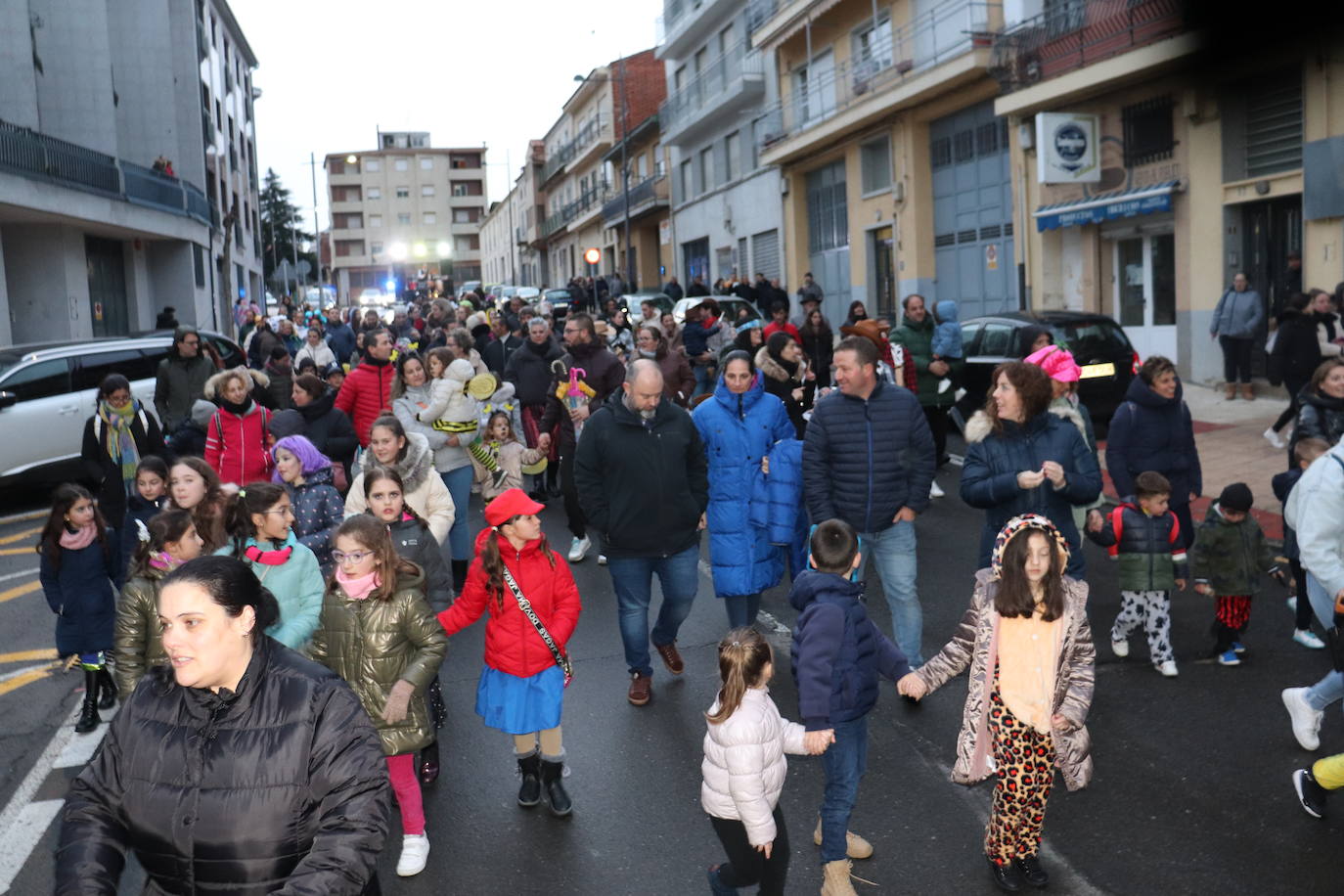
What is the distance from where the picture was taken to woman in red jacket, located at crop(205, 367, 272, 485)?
315 inches

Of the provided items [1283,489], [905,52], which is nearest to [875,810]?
[1283,489]

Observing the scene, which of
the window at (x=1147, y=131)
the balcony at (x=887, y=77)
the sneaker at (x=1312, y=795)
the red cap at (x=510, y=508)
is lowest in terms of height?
the sneaker at (x=1312, y=795)

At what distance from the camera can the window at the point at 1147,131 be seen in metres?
17.6

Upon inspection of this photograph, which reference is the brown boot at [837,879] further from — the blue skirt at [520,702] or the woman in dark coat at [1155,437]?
the woman in dark coat at [1155,437]

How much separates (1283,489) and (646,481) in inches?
149

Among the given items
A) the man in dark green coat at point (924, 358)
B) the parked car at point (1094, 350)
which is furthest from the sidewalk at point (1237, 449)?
the man in dark green coat at point (924, 358)

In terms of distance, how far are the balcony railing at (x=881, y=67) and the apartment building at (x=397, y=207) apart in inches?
3267

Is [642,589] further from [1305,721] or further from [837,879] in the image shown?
[1305,721]

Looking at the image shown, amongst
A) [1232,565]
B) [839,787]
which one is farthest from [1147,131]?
[839,787]

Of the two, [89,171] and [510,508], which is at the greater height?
[89,171]

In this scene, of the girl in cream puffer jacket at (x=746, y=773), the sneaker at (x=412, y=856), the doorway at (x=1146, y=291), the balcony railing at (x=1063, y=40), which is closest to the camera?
the girl in cream puffer jacket at (x=746, y=773)

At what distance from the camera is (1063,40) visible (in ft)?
62.4

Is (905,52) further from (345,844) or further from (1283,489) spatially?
(345,844)

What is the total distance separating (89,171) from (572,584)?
22059 millimetres
